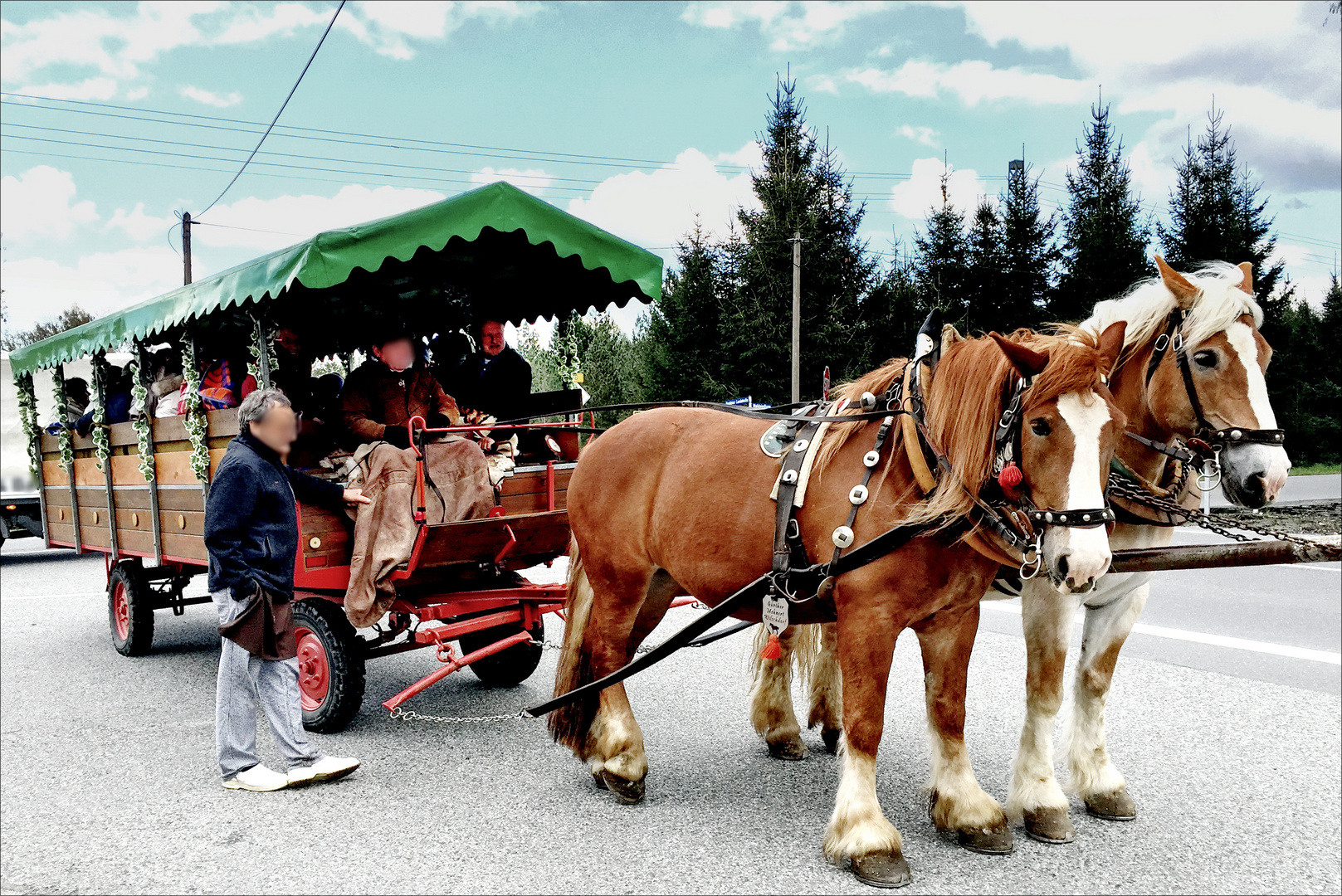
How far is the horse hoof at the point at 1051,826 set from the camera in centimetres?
325

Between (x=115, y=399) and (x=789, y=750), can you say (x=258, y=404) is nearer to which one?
(x=789, y=750)

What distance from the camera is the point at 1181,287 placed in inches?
128

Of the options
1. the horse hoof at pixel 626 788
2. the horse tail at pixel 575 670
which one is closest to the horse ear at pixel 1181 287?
the horse tail at pixel 575 670

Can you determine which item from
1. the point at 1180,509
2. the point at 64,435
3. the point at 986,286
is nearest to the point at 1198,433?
the point at 1180,509

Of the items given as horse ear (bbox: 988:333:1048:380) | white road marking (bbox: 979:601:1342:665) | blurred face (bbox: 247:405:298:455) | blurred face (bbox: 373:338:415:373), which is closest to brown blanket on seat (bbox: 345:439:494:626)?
blurred face (bbox: 247:405:298:455)

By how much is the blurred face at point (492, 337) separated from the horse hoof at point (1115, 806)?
175 inches

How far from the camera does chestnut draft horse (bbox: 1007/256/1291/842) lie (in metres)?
3.06

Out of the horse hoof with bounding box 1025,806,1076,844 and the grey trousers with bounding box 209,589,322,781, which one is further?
the grey trousers with bounding box 209,589,322,781

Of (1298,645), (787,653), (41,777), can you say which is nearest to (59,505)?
(41,777)

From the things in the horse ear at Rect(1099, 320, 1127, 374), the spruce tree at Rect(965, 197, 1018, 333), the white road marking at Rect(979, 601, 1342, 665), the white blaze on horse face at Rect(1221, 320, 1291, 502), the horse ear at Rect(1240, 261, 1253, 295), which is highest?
the spruce tree at Rect(965, 197, 1018, 333)

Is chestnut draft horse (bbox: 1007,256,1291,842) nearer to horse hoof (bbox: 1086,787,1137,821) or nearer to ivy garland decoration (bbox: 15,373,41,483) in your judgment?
horse hoof (bbox: 1086,787,1137,821)

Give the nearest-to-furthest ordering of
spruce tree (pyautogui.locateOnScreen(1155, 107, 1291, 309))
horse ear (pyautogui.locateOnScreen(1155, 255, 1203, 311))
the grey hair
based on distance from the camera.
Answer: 1. horse ear (pyautogui.locateOnScreen(1155, 255, 1203, 311))
2. the grey hair
3. spruce tree (pyautogui.locateOnScreen(1155, 107, 1291, 309))

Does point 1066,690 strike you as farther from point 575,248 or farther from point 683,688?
point 575,248

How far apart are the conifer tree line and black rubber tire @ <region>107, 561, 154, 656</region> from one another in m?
16.4
